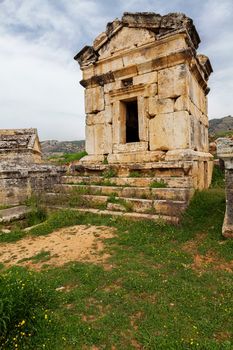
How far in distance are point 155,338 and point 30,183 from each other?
6683 millimetres

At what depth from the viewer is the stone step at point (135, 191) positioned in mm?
6184

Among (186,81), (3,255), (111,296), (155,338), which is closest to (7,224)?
(3,255)

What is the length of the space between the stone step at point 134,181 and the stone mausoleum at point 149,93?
15.3 inches

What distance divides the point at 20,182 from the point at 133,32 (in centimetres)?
606

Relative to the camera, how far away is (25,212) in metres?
7.00

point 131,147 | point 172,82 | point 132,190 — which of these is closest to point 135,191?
point 132,190

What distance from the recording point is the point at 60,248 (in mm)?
4906

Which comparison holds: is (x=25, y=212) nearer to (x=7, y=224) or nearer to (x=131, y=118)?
(x=7, y=224)

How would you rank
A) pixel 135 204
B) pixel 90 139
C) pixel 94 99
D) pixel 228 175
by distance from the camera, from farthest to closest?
pixel 90 139 < pixel 94 99 < pixel 135 204 < pixel 228 175

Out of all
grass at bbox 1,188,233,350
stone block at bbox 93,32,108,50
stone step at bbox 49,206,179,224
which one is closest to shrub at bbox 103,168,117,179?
stone step at bbox 49,206,179,224

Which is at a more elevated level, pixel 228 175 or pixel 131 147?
pixel 131 147

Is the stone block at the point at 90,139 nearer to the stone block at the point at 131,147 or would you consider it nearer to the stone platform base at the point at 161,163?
the stone platform base at the point at 161,163

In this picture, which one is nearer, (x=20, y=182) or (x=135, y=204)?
(x=135, y=204)

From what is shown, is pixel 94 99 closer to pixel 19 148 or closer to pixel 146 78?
pixel 146 78
